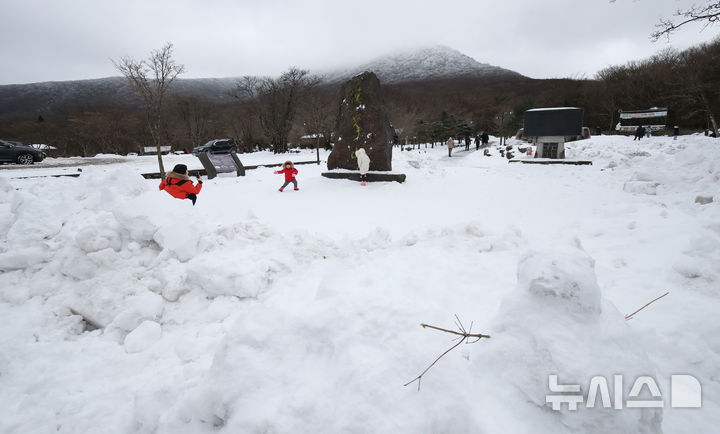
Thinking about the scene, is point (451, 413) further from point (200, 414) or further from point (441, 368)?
point (200, 414)

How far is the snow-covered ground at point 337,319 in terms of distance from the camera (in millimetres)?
1532

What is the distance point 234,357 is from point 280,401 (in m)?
0.44

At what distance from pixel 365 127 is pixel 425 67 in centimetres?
17829

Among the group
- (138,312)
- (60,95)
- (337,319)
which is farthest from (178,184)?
(60,95)

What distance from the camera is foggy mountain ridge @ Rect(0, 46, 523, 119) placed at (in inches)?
3241

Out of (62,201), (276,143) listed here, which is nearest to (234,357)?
(62,201)

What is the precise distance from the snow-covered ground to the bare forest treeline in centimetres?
2343

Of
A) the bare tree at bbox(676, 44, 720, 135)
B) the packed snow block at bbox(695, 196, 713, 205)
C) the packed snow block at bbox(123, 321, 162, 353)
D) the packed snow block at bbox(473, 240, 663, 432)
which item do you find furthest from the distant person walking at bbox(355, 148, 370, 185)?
the bare tree at bbox(676, 44, 720, 135)

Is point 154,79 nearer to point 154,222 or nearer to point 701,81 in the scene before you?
point 154,222

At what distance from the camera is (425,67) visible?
16212 centimetres

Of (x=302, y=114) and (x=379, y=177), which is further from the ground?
(x=302, y=114)

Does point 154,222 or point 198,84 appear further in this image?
point 198,84

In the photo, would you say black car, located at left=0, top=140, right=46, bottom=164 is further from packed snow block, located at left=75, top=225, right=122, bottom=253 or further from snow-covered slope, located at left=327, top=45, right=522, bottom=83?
snow-covered slope, located at left=327, top=45, right=522, bottom=83

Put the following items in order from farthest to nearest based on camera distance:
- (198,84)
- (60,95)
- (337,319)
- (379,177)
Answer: (198,84), (60,95), (379,177), (337,319)
